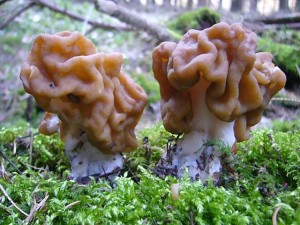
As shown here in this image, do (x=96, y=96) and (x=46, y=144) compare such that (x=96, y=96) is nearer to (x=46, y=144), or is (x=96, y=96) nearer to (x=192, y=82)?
(x=192, y=82)

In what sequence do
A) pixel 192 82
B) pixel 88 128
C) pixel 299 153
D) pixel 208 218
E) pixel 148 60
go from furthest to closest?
pixel 148 60
pixel 299 153
pixel 88 128
pixel 192 82
pixel 208 218

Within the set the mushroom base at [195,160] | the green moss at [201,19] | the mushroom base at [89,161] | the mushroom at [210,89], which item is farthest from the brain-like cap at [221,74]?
the green moss at [201,19]

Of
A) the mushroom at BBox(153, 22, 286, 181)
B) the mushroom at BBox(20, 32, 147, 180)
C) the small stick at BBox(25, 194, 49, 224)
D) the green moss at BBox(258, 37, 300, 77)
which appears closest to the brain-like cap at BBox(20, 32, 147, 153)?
the mushroom at BBox(20, 32, 147, 180)

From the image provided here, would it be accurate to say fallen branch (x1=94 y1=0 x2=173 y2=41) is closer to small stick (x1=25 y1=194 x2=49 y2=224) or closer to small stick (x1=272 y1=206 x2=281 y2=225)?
small stick (x1=25 y1=194 x2=49 y2=224)

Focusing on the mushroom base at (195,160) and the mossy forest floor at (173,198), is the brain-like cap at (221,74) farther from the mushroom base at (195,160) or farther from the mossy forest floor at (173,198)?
the mossy forest floor at (173,198)

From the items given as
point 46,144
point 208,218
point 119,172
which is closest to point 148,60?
point 46,144

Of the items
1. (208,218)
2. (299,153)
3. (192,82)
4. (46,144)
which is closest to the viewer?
(208,218)

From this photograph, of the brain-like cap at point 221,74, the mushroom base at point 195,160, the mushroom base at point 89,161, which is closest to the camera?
the brain-like cap at point 221,74
